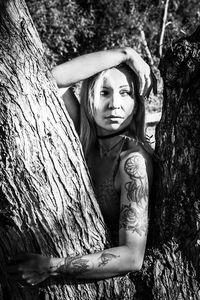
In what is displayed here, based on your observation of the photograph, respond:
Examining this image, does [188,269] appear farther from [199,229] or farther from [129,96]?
[129,96]

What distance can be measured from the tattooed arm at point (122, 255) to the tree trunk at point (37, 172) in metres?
0.05

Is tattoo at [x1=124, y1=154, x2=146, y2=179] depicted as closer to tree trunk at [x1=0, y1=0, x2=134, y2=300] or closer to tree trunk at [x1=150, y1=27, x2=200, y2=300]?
tree trunk at [x1=150, y1=27, x2=200, y2=300]

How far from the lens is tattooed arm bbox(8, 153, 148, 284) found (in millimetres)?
2148

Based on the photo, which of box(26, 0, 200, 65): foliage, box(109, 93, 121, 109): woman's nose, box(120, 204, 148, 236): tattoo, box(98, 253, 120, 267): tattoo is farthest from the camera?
box(26, 0, 200, 65): foliage

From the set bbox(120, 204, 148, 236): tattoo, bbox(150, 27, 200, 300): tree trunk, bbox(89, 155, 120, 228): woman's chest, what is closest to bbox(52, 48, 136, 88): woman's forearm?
bbox(150, 27, 200, 300): tree trunk

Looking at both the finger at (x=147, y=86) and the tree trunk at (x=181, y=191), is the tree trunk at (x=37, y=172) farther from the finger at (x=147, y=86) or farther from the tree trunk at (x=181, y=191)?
the finger at (x=147, y=86)

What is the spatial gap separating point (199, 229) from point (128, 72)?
0.90 meters

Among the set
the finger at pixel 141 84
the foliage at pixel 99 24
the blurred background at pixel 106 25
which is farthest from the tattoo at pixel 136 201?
the foliage at pixel 99 24

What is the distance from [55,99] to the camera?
224 cm

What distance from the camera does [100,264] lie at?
7.31 feet

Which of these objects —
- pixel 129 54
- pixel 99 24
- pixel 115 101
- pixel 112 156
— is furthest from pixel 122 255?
pixel 99 24

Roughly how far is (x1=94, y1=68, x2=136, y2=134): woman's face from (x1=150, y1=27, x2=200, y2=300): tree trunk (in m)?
0.34

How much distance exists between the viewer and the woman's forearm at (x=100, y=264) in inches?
85.5

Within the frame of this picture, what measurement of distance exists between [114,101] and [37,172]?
2.26 feet
